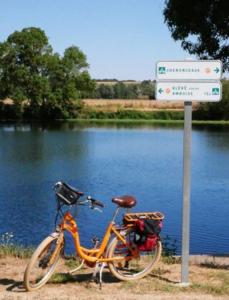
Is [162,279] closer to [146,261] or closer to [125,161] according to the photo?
[146,261]

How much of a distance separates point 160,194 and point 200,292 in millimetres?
15422

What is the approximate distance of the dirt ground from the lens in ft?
18.3

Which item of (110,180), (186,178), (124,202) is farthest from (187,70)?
(110,180)

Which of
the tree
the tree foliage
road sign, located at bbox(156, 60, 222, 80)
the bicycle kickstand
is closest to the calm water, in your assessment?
the tree

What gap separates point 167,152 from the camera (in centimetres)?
3997

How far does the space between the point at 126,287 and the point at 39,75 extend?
76.1 m

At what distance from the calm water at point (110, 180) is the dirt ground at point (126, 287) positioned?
19.3 ft

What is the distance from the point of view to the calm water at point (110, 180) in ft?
49.1

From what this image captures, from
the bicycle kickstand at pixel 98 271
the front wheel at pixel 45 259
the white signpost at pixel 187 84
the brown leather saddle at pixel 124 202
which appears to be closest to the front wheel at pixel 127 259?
the bicycle kickstand at pixel 98 271

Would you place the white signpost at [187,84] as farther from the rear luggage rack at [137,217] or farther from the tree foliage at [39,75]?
the tree foliage at [39,75]

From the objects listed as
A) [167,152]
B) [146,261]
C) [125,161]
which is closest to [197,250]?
[146,261]

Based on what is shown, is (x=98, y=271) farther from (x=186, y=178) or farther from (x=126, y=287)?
(x=186, y=178)

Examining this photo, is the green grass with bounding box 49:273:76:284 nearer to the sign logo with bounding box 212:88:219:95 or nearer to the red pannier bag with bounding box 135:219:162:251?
the red pannier bag with bounding box 135:219:162:251

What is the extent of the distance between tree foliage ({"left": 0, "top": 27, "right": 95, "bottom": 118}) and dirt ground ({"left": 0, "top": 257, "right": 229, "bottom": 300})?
7342 centimetres
